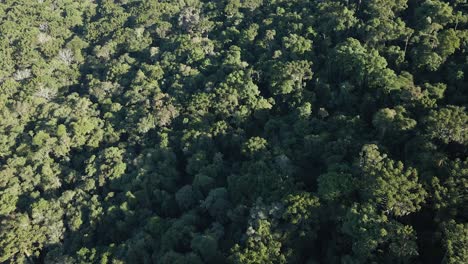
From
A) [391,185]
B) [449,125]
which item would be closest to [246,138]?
[391,185]

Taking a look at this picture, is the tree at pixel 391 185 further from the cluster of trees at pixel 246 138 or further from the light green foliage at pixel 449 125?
the light green foliage at pixel 449 125

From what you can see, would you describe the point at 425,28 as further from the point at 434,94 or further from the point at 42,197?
the point at 42,197

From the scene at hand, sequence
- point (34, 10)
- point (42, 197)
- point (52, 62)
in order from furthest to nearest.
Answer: point (34, 10)
point (52, 62)
point (42, 197)

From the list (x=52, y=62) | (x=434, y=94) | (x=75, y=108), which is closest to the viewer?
(x=434, y=94)

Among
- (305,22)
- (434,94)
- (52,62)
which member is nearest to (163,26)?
(52,62)

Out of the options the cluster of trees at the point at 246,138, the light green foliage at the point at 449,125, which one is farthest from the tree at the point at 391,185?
the light green foliage at the point at 449,125

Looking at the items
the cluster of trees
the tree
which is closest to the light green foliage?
the cluster of trees

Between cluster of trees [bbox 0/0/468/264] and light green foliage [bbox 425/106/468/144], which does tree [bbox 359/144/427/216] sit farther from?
light green foliage [bbox 425/106/468/144]

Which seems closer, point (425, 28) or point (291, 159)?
point (291, 159)
